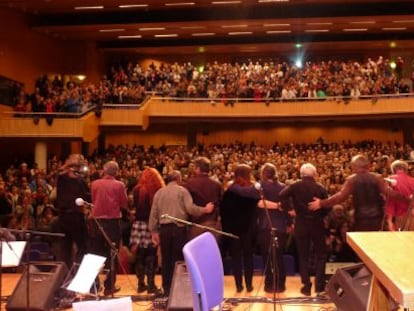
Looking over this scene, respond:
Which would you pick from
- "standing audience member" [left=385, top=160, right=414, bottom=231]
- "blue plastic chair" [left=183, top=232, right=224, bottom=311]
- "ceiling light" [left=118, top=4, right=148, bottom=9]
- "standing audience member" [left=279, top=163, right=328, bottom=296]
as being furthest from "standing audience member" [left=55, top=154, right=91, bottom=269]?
"ceiling light" [left=118, top=4, right=148, bottom=9]

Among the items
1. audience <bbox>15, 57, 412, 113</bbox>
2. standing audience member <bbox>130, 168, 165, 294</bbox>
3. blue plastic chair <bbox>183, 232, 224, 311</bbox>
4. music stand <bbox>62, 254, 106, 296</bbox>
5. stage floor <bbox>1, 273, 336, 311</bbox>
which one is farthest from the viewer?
audience <bbox>15, 57, 412, 113</bbox>

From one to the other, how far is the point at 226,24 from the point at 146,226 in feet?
51.5

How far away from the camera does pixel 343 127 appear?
23.5 metres

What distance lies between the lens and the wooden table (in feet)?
5.62

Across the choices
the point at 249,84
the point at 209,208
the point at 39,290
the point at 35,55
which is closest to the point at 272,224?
the point at 209,208

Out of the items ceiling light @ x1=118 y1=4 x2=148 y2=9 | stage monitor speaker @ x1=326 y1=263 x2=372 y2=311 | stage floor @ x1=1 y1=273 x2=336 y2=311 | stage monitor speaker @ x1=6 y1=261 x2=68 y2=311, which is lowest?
stage floor @ x1=1 y1=273 x2=336 y2=311

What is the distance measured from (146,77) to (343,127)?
315 inches

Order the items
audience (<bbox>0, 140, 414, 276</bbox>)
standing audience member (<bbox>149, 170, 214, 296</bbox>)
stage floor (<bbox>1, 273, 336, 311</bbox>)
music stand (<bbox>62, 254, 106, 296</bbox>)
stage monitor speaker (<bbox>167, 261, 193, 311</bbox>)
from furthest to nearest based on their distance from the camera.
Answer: audience (<bbox>0, 140, 414, 276</bbox>) → standing audience member (<bbox>149, 170, 214, 296</bbox>) → stage floor (<bbox>1, 273, 336, 311</bbox>) → music stand (<bbox>62, 254, 106, 296</bbox>) → stage monitor speaker (<bbox>167, 261, 193, 311</bbox>)

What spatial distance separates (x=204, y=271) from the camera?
2.75 meters

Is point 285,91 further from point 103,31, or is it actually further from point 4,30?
point 4,30

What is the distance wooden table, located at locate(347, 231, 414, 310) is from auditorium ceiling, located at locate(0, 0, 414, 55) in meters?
17.3

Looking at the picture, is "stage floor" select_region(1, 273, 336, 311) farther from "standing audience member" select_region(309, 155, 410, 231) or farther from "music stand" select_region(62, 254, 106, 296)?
"standing audience member" select_region(309, 155, 410, 231)

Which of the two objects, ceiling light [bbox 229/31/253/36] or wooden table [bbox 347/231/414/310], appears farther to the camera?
ceiling light [bbox 229/31/253/36]

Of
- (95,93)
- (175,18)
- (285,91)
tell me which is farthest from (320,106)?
(95,93)
